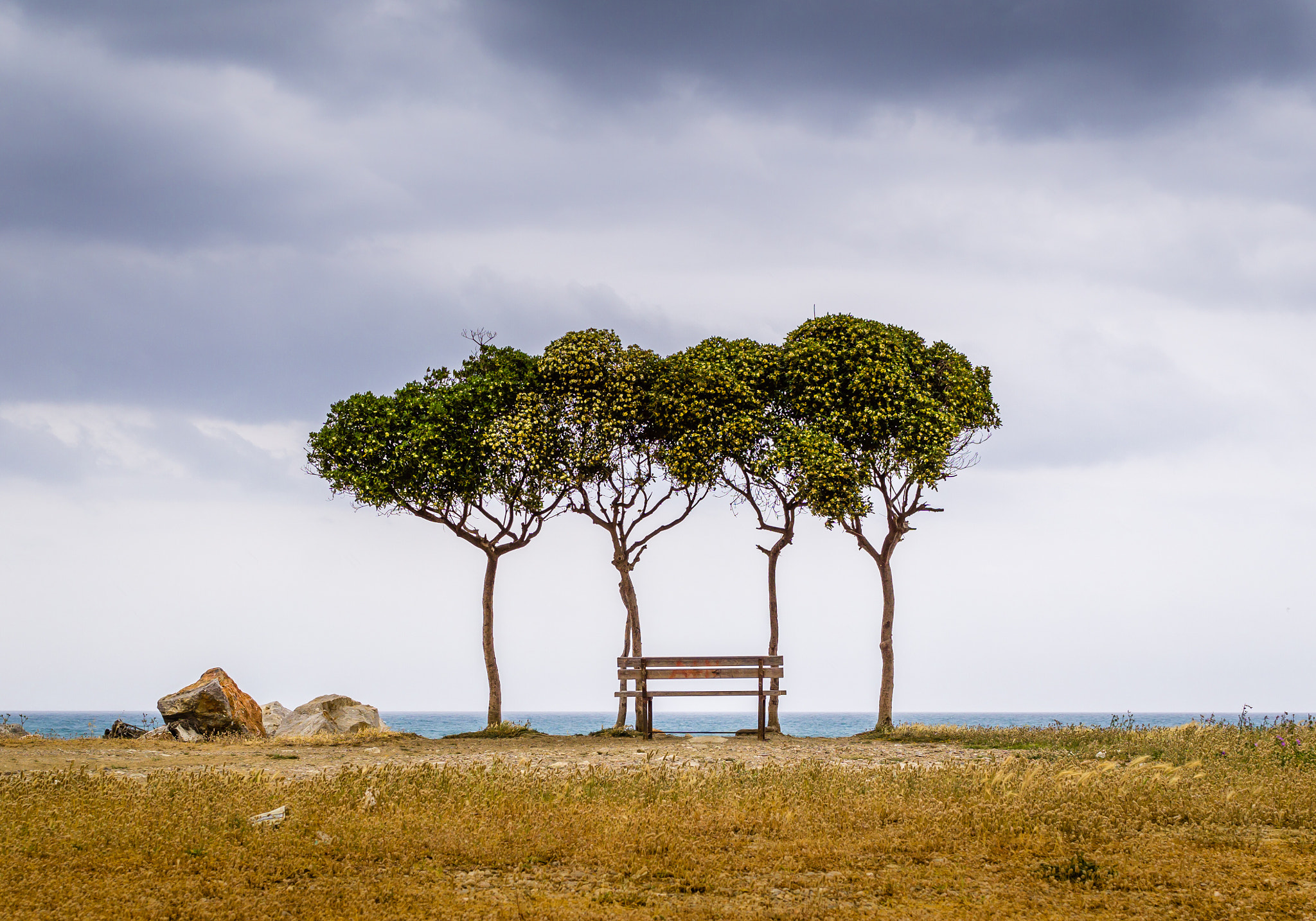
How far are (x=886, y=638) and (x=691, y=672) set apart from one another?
6846 millimetres

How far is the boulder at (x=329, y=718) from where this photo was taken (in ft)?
89.5

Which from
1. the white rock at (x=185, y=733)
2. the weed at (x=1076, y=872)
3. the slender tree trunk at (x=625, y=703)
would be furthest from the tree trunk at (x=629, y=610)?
the weed at (x=1076, y=872)

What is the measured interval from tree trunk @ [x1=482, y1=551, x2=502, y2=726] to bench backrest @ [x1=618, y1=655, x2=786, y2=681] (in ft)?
17.9

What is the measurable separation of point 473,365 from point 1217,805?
903 inches

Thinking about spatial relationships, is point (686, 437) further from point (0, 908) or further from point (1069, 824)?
point (0, 908)

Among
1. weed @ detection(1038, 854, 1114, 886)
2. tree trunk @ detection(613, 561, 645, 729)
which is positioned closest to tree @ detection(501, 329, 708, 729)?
tree trunk @ detection(613, 561, 645, 729)

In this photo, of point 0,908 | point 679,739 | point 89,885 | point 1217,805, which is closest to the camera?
point 0,908

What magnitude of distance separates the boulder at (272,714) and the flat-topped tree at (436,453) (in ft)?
30.4

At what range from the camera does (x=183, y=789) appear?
1242cm

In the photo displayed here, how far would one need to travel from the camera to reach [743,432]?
88.7 ft

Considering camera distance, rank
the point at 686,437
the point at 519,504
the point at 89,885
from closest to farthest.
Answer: the point at 89,885, the point at 686,437, the point at 519,504

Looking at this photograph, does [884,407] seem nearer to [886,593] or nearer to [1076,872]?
[886,593]

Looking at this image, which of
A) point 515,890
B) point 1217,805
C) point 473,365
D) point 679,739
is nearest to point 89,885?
point 515,890

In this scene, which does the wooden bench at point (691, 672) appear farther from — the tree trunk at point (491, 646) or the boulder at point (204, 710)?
the boulder at point (204, 710)
